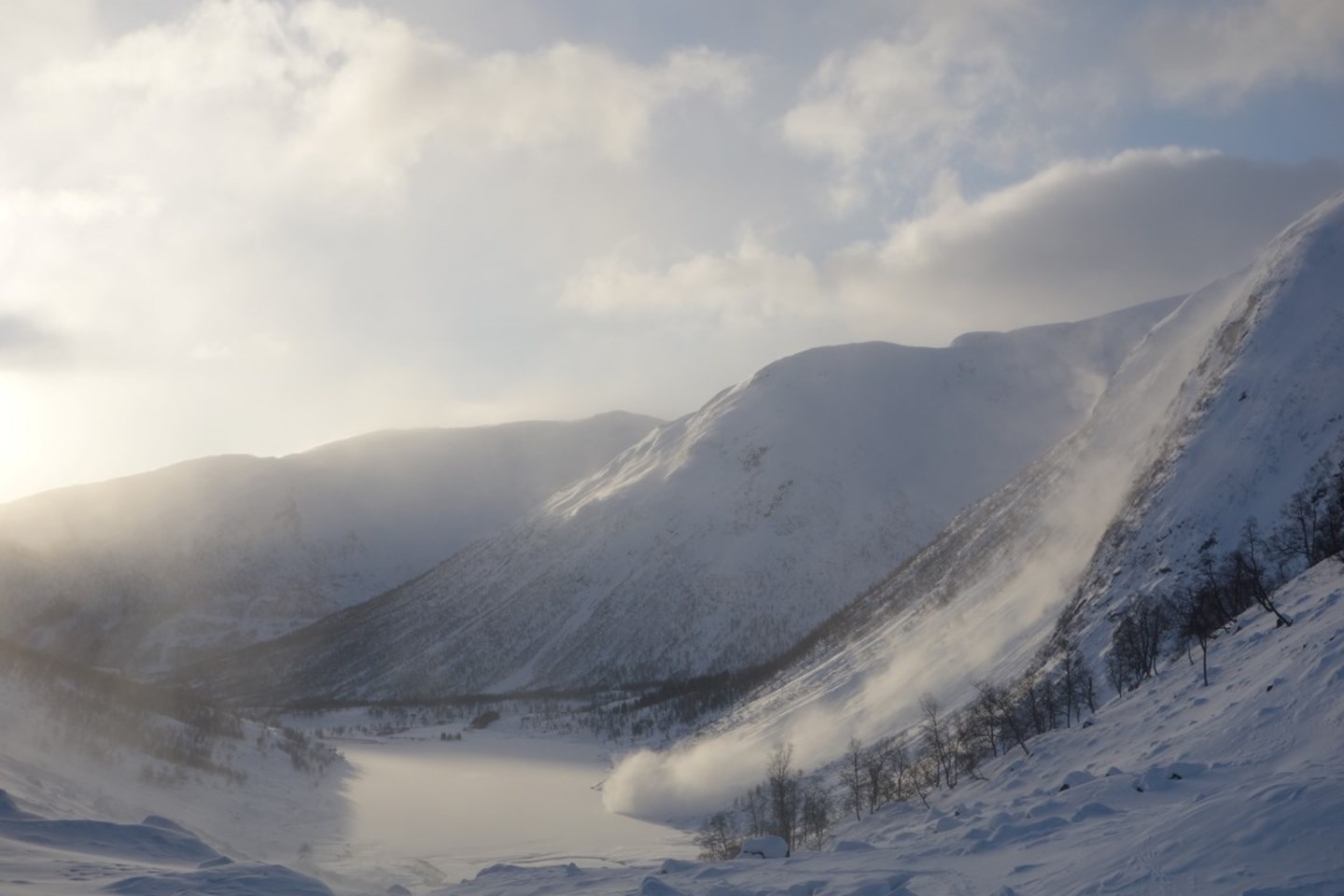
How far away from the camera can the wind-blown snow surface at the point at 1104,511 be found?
A: 165ft

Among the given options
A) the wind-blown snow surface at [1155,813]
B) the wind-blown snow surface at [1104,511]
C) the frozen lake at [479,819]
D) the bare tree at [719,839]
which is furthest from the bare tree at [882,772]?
the wind-blown snow surface at [1155,813]

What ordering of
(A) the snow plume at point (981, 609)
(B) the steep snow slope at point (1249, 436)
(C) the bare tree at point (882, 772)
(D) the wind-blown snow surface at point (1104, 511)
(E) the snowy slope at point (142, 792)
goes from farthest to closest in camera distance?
(A) the snow plume at point (981, 609), (D) the wind-blown snow surface at point (1104, 511), (B) the steep snow slope at point (1249, 436), (C) the bare tree at point (882, 772), (E) the snowy slope at point (142, 792)

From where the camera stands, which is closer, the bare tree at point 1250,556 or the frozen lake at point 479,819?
the bare tree at point 1250,556

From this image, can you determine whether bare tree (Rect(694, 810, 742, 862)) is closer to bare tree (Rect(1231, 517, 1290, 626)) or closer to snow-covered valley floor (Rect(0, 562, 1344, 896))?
snow-covered valley floor (Rect(0, 562, 1344, 896))

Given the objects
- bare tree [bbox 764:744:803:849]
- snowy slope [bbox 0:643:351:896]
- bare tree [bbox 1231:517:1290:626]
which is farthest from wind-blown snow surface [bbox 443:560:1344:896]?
bare tree [bbox 1231:517:1290:626]

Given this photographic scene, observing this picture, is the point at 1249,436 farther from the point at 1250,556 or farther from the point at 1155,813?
the point at 1155,813

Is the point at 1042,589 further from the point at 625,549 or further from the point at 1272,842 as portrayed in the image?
the point at 625,549

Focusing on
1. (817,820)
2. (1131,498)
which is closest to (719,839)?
(817,820)

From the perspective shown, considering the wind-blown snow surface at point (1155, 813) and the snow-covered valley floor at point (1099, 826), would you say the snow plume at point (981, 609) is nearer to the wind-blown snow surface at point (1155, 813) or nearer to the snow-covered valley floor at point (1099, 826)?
the snow-covered valley floor at point (1099, 826)

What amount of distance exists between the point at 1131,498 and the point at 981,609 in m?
14.7

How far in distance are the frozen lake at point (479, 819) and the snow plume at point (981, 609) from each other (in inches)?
Result: 229

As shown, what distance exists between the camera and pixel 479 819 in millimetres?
56156

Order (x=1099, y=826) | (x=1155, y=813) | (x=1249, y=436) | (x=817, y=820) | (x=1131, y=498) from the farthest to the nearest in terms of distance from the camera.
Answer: (x=1131, y=498)
(x=1249, y=436)
(x=817, y=820)
(x=1099, y=826)
(x=1155, y=813)

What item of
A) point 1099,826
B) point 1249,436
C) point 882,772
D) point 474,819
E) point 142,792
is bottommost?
point 474,819
